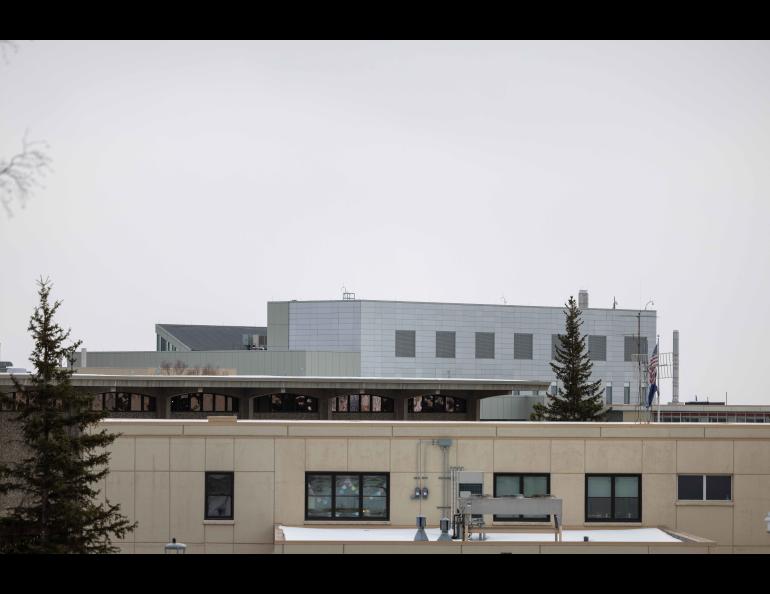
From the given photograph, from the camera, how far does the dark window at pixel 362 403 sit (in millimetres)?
58378

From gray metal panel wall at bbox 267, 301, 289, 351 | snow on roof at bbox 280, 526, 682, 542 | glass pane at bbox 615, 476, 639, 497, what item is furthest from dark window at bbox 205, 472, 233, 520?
gray metal panel wall at bbox 267, 301, 289, 351

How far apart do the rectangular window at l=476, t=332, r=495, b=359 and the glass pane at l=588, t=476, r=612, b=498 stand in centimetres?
6756

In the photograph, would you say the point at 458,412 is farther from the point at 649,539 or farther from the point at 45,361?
the point at 45,361

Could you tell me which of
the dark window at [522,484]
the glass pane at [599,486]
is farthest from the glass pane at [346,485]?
the glass pane at [599,486]

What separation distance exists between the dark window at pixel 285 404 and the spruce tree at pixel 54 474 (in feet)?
101

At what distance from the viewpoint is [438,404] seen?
192ft

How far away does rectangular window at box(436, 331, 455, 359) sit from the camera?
96.4 metres

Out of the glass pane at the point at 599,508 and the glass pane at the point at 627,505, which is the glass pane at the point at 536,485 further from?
the glass pane at the point at 627,505

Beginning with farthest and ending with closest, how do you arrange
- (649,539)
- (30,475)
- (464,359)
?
(464,359) < (649,539) < (30,475)

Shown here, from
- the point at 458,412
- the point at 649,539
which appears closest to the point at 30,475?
the point at 649,539

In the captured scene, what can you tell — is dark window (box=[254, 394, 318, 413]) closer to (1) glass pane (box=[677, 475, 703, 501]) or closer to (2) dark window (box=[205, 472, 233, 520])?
(2) dark window (box=[205, 472, 233, 520])

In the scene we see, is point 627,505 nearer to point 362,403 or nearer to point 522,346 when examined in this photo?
point 362,403
